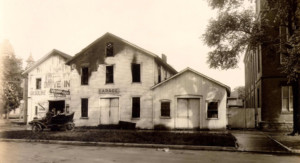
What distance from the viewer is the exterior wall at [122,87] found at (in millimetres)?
27225

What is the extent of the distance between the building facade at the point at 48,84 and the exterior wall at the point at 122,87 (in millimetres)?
1493

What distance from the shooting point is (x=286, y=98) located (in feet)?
79.8

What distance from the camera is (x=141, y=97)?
27.4m

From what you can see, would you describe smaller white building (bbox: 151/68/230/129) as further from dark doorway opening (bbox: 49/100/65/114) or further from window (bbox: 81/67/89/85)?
dark doorway opening (bbox: 49/100/65/114)

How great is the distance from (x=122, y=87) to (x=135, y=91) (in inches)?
51.3

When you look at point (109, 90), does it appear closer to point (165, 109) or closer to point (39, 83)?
point (165, 109)

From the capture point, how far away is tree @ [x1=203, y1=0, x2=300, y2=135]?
19656mm

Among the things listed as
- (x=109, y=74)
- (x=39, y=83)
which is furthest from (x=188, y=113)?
(x=39, y=83)

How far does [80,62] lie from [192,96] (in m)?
11.4

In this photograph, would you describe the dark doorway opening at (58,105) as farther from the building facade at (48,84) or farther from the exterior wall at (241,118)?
the exterior wall at (241,118)

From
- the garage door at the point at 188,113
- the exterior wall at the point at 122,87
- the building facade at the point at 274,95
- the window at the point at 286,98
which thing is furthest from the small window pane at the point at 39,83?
the window at the point at 286,98

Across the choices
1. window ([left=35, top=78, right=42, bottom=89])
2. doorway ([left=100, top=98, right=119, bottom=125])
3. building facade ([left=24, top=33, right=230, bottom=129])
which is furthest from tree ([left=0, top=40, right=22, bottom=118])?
doorway ([left=100, top=98, right=119, bottom=125])

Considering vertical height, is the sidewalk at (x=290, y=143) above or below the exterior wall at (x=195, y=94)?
below

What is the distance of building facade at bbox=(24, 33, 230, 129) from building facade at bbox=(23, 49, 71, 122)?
1.36 ft
